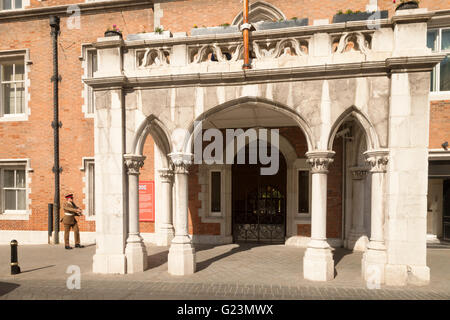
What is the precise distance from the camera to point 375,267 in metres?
5.34

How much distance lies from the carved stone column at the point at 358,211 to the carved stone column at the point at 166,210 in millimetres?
5929

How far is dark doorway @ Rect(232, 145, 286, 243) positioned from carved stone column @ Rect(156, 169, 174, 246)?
2293 millimetres

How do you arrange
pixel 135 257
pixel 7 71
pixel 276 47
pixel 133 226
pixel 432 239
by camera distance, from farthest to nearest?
1. pixel 7 71
2. pixel 432 239
3. pixel 133 226
4. pixel 135 257
5. pixel 276 47

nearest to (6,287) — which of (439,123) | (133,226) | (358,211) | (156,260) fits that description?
(133,226)

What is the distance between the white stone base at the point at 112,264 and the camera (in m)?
Answer: 6.06

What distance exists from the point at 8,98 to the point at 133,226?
872 cm

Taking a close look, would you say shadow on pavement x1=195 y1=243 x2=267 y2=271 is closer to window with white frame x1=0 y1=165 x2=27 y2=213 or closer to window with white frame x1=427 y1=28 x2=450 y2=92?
window with white frame x1=0 y1=165 x2=27 y2=213

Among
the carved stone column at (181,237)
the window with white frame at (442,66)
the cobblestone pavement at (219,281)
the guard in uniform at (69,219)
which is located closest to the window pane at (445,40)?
the window with white frame at (442,66)

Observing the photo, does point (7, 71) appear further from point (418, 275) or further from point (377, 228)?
point (418, 275)

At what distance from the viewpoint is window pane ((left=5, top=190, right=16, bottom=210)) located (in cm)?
1034

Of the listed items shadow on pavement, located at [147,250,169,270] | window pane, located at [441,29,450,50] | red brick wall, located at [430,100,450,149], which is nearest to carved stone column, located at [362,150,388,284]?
red brick wall, located at [430,100,450,149]

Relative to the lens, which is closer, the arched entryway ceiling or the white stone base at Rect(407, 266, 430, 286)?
the white stone base at Rect(407, 266, 430, 286)

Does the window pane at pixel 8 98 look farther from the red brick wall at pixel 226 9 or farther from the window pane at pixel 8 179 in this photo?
the red brick wall at pixel 226 9

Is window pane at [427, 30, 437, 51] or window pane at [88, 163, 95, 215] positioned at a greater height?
window pane at [427, 30, 437, 51]
